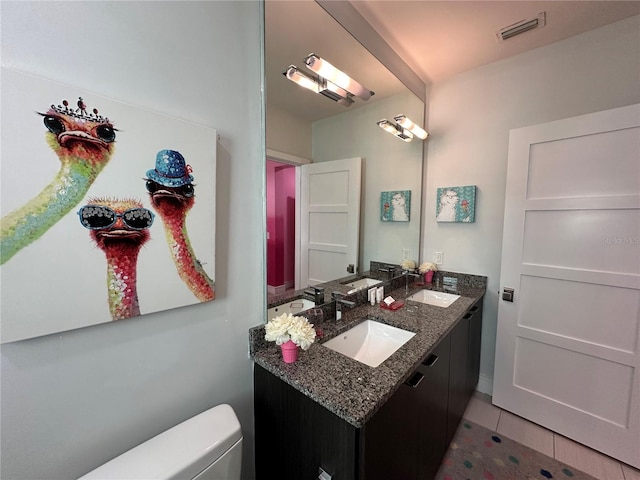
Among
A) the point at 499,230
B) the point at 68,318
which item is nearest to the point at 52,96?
the point at 68,318

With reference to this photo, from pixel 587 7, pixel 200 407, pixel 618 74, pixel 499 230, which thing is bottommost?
pixel 200 407

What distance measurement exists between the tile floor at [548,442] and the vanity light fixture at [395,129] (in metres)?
2.25

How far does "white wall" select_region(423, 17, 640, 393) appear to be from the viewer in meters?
1.67

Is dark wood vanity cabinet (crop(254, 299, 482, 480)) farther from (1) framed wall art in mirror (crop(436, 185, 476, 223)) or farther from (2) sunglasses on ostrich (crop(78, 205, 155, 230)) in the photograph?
(1) framed wall art in mirror (crop(436, 185, 476, 223))

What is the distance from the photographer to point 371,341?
155cm

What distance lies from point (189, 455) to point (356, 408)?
53 cm

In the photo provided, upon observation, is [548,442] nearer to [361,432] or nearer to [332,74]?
[361,432]

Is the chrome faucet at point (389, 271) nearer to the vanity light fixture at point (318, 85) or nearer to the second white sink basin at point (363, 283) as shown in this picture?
the second white sink basin at point (363, 283)

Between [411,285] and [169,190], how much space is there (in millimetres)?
2050

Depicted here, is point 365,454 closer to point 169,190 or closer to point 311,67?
point 169,190

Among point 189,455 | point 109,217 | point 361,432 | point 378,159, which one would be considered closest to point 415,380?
point 361,432

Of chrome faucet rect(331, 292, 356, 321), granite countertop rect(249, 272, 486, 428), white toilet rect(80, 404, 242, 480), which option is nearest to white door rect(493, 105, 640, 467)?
granite countertop rect(249, 272, 486, 428)

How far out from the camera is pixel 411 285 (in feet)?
7.59

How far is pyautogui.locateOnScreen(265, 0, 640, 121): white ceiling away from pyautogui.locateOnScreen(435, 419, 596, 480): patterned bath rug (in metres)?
2.25
